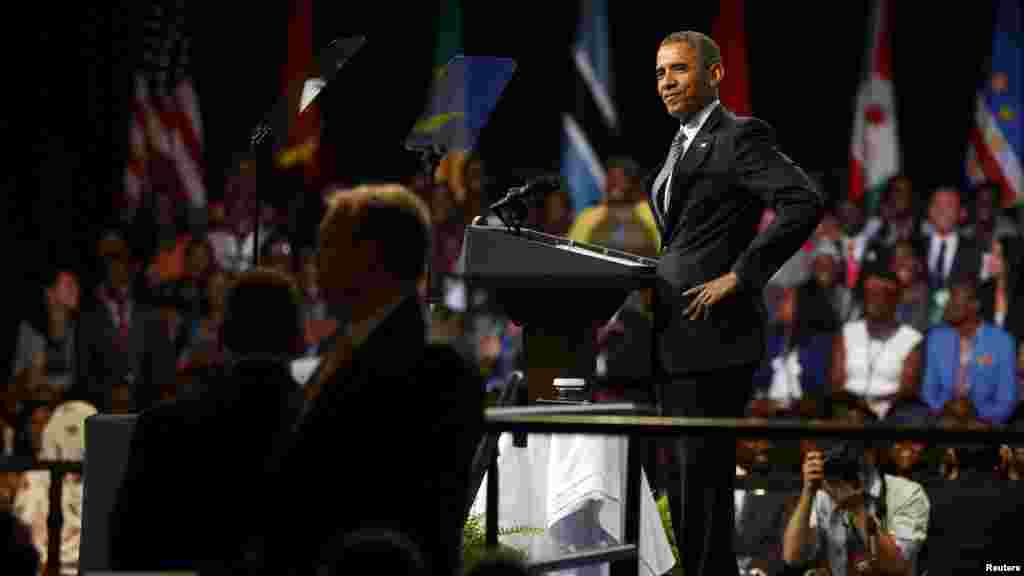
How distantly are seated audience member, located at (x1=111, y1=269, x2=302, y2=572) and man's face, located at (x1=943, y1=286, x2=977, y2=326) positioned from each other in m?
6.86

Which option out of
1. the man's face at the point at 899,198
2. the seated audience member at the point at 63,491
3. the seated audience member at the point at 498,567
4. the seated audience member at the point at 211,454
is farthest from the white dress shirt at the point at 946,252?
the seated audience member at the point at 498,567

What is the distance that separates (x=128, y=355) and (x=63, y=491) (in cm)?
258

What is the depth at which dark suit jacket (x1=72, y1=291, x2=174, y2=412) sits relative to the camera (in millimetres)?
10023

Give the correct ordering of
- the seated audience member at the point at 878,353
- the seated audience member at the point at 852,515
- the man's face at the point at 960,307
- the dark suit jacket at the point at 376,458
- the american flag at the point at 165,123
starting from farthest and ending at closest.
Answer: the american flag at the point at 165,123 → the man's face at the point at 960,307 → the seated audience member at the point at 878,353 → the seated audience member at the point at 852,515 → the dark suit jacket at the point at 376,458

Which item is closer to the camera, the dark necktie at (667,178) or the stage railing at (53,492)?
the dark necktie at (667,178)

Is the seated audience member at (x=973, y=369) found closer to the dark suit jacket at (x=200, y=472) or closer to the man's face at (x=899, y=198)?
the man's face at (x=899, y=198)

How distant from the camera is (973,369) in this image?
9.23m

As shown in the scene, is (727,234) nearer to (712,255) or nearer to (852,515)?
(712,255)

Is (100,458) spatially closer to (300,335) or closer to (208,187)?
(300,335)

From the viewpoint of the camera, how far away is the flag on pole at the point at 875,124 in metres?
12.5

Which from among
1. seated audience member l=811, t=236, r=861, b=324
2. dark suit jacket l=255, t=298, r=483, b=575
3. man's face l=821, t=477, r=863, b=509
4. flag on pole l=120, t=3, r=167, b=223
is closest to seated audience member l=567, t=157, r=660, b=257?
seated audience member l=811, t=236, r=861, b=324

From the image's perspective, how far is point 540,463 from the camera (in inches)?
187

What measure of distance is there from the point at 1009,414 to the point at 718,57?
5148mm

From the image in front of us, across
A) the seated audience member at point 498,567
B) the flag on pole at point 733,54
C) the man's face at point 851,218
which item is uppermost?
the flag on pole at point 733,54
